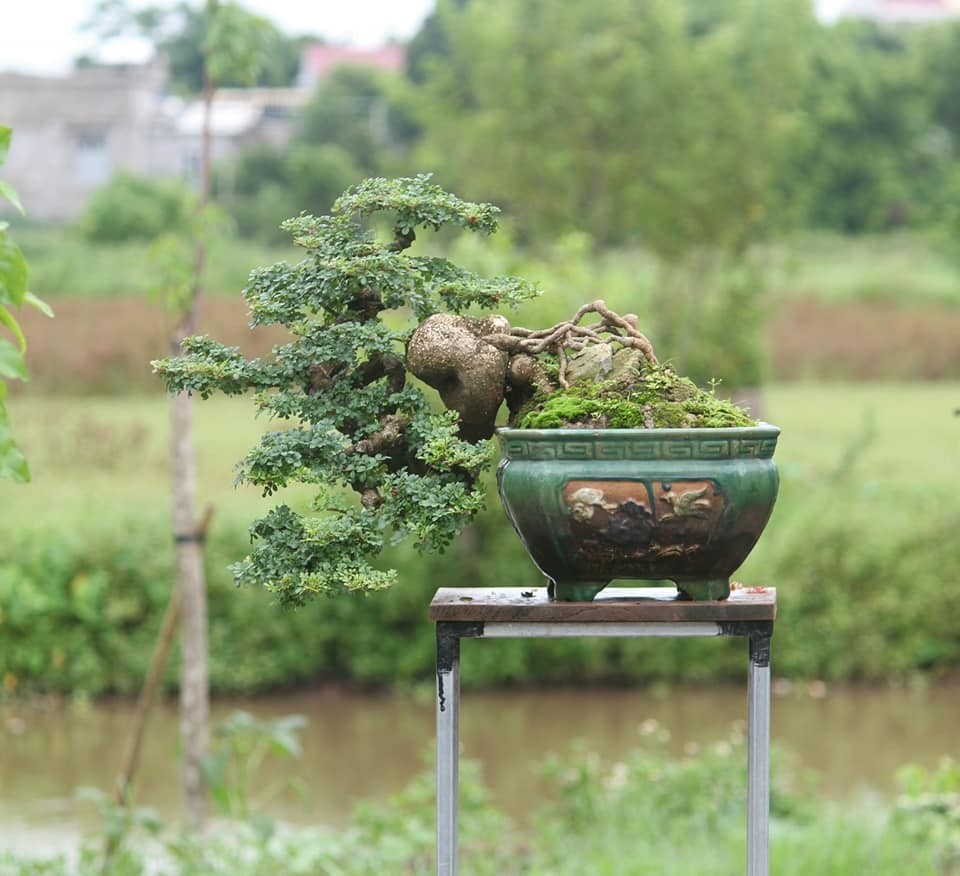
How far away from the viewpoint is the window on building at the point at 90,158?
23.6 meters

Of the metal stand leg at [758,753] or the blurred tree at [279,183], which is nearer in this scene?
the metal stand leg at [758,753]

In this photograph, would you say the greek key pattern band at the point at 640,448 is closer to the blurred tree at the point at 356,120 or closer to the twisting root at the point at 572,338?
the twisting root at the point at 572,338

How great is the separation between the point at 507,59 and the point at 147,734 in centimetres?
589

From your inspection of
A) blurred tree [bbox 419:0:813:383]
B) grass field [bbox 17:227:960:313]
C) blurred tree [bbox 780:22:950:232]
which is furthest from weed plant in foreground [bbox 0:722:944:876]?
blurred tree [bbox 780:22:950:232]

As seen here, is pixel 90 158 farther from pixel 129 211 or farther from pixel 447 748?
pixel 447 748

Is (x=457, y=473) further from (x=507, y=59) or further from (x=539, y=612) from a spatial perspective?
(x=507, y=59)

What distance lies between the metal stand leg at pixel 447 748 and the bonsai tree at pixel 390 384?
113mm

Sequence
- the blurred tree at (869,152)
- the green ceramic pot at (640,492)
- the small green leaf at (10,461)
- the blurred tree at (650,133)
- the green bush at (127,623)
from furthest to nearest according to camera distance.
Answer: the blurred tree at (869,152)
the blurred tree at (650,133)
the green bush at (127,623)
the small green leaf at (10,461)
the green ceramic pot at (640,492)

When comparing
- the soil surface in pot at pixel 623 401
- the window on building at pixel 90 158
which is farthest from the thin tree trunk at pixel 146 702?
the window on building at pixel 90 158

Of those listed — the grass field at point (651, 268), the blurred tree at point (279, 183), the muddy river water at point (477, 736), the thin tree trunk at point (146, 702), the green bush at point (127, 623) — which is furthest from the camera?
the blurred tree at point (279, 183)

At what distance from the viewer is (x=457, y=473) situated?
1856mm

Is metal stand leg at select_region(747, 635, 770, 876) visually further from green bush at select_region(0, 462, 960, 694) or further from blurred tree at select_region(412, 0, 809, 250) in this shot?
blurred tree at select_region(412, 0, 809, 250)

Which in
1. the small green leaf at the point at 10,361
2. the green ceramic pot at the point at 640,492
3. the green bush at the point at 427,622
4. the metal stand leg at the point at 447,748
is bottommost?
the green bush at the point at 427,622

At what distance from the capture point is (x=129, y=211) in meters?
18.4
